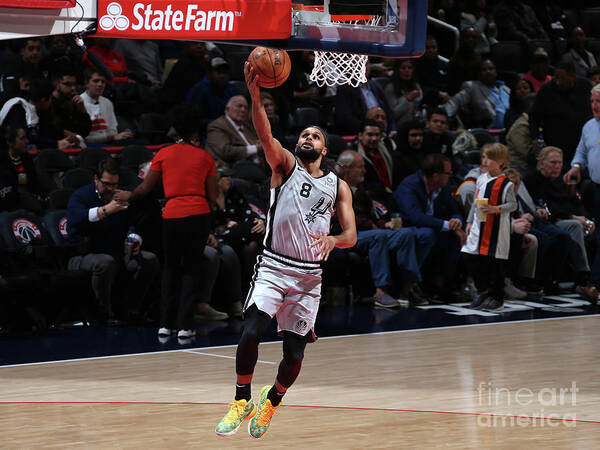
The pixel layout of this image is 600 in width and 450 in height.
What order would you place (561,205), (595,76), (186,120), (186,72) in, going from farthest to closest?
(595,76)
(186,72)
(561,205)
(186,120)

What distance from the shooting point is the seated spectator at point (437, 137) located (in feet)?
36.9

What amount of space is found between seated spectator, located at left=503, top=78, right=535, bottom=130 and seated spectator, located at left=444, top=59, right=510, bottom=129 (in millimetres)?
229

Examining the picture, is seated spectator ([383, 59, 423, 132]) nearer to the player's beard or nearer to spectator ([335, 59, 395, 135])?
spectator ([335, 59, 395, 135])

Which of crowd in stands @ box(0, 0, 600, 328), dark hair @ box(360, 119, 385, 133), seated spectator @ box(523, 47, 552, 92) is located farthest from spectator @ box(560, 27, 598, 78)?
dark hair @ box(360, 119, 385, 133)

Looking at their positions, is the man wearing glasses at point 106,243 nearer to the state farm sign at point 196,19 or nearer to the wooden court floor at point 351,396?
the wooden court floor at point 351,396

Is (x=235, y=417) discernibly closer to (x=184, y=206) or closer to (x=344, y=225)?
(x=344, y=225)

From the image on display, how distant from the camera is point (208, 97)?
11195mm

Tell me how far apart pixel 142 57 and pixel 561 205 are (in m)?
5.04

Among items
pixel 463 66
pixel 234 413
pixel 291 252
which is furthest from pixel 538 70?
pixel 234 413

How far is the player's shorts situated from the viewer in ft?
18.4

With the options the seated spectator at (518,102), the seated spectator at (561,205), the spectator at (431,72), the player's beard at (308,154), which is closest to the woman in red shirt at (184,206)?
the player's beard at (308,154)

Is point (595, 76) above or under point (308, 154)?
above

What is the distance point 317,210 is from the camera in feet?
18.6

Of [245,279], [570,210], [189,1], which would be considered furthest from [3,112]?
[570,210]
